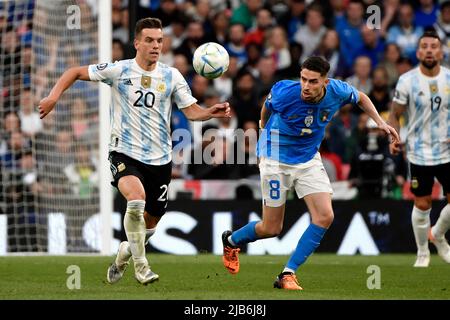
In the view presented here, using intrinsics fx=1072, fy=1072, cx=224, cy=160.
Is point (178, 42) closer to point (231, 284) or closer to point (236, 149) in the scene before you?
point (236, 149)

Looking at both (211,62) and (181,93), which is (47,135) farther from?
(211,62)

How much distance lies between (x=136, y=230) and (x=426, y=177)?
14.8ft

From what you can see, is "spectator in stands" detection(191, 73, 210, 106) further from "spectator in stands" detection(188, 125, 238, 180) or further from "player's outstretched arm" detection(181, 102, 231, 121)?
"player's outstretched arm" detection(181, 102, 231, 121)

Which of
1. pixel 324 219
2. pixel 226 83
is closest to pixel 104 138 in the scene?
pixel 226 83

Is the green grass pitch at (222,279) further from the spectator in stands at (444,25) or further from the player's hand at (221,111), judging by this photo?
the spectator in stands at (444,25)

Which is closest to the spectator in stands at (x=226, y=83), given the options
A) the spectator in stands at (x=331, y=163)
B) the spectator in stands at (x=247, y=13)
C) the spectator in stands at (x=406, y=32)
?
the spectator in stands at (x=247, y=13)

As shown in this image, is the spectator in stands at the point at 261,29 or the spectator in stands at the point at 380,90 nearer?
the spectator in stands at the point at 380,90

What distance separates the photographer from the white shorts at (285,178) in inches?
390

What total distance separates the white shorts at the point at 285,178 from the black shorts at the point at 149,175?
37.1 inches

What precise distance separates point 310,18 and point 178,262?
23.6ft

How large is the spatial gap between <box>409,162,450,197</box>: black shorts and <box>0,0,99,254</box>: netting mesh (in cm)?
468

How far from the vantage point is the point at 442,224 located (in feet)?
42.0

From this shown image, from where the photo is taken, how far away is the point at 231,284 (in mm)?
10094

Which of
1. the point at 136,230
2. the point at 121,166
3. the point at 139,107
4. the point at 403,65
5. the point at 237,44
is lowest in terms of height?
the point at 136,230
